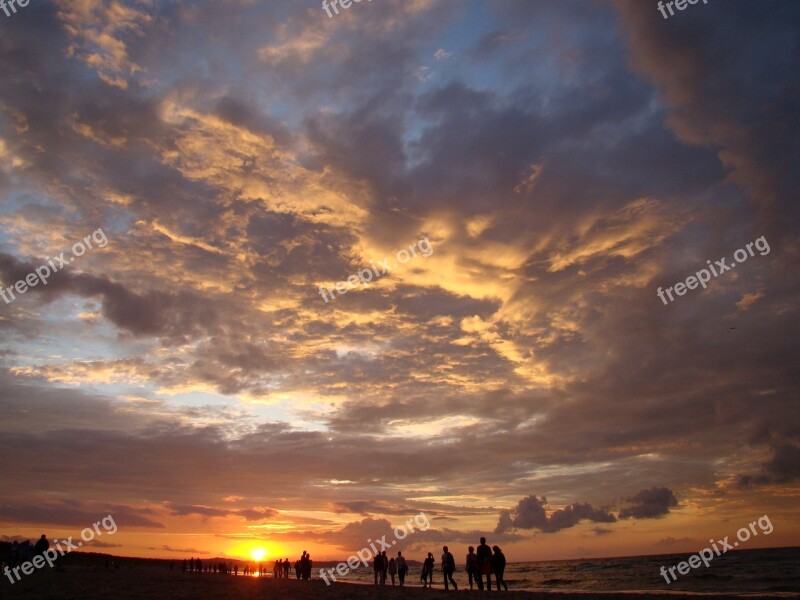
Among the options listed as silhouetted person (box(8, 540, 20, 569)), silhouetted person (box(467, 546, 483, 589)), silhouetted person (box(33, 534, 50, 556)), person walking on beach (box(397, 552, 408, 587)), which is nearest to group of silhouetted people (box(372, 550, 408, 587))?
→ person walking on beach (box(397, 552, 408, 587))

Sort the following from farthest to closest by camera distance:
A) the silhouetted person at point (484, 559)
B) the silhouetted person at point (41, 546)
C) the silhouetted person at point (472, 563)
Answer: the silhouetted person at point (41, 546), the silhouetted person at point (472, 563), the silhouetted person at point (484, 559)

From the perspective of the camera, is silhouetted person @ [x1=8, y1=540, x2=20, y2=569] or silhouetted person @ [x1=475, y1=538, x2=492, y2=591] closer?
silhouetted person @ [x1=475, y1=538, x2=492, y2=591]

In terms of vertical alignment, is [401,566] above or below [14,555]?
below

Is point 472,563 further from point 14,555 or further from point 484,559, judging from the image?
point 14,555

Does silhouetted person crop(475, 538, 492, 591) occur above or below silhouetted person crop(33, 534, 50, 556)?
below

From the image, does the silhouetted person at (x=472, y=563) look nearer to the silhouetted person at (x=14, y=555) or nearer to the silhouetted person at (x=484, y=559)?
the silhouetted person at (x=484, y=559)

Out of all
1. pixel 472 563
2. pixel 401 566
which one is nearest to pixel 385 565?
pixel 401 566

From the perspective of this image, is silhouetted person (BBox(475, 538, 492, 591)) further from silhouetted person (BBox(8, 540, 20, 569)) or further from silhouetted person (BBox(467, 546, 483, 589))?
silhouetted person (BBox(8, 540, 20, 569))

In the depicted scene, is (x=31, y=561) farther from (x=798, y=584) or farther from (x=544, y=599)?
(x=798, y=584)

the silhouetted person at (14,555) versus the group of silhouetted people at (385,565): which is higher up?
the silhouetted person at (14,555)

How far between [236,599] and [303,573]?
21.0 m

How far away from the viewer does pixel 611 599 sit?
28.6 meters

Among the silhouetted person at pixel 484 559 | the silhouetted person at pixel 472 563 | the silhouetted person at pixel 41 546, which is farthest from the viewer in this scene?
the silhouetted person at pixel 41 546

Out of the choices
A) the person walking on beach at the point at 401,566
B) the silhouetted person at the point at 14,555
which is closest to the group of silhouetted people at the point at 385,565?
the person walking on beach at the point at 401,566
